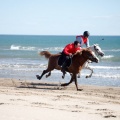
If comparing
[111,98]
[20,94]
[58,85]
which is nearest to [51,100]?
[20,94]

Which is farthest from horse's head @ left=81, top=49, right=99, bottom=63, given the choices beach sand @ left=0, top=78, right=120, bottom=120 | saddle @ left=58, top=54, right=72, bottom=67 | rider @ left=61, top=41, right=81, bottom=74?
beach sand @ left=0, top=78, right=120, bottom=120

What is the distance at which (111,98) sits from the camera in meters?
12.5

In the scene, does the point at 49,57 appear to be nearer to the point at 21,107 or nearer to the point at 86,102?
the point at 86,102

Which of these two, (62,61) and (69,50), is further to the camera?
(62,61)

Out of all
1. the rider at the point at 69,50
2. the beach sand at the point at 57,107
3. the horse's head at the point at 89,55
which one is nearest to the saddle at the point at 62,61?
the rider at the point at 69,50

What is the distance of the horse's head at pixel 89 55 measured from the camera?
1477cm

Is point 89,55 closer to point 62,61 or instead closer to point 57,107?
point 62,61

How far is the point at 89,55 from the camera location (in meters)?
14.8

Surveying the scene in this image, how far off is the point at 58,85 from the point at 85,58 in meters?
2.29

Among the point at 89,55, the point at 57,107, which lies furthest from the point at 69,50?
the point at 57,107

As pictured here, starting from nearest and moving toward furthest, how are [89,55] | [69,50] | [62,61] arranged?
[89,55] → [69,50] → [62,61]

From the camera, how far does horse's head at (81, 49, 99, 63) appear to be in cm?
1477

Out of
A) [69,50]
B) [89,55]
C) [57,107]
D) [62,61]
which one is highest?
[69,50]

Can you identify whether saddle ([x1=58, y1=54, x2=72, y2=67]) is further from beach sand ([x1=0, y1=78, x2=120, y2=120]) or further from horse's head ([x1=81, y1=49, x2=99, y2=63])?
beach sand ([x1=0, y1=78, x2=120, y2=120])
